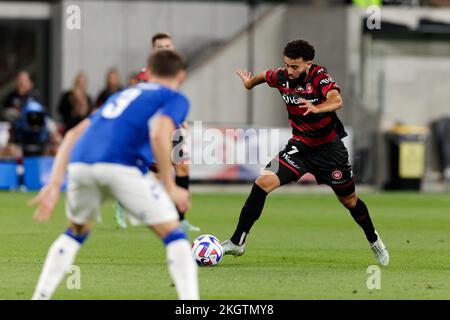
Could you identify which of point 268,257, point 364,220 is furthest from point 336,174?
point 268,257

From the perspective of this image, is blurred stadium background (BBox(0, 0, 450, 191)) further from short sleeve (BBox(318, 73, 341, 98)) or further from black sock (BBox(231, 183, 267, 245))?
black sock (BBox(231, 183, 267, 245))

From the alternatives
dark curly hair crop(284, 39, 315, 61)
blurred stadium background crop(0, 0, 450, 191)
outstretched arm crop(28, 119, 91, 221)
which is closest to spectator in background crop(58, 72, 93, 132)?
blurred stadium background crop(0, 0, 450, 191)

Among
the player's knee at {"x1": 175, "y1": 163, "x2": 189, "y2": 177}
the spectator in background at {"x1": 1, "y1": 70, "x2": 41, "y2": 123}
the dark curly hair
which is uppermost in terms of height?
the dark curly hair

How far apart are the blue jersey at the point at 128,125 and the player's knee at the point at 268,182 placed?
4.10 m

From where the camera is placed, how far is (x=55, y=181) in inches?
325

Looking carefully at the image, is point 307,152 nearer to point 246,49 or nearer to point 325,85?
point 325,85

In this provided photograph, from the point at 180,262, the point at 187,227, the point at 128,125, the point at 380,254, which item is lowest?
the point at 187,227

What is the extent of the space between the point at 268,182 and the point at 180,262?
4.45 metres

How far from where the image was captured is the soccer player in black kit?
12359 mm

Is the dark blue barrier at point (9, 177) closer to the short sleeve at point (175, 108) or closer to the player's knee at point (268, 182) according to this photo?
the player's knee at point (268, 182)

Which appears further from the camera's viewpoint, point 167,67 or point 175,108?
point 167,67

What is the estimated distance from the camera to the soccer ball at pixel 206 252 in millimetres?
11930

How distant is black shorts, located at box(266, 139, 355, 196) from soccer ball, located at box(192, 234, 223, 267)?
1.06 meters
